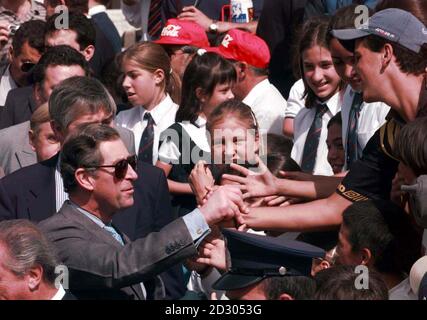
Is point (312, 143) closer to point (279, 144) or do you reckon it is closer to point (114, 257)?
point (279, 144)

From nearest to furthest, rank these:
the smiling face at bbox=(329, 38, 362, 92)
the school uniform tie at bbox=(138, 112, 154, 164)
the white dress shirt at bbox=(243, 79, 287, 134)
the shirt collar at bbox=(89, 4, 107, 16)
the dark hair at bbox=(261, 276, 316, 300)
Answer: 1. the dark hair at bbox=(261, 276, 316, 300)
2. the smiling face at bbox=(329, 38, 362, 92)
3. the school uniform tie at bbox=(138, 112, 154, 164)
4. the white dress shirt at bbox=(243, 79, 287, 134)
5. the shirt collar at bbox=(89, 4, 107, 16)

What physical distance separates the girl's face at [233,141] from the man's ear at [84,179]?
3.22 feet

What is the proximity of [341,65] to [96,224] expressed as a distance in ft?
5.12

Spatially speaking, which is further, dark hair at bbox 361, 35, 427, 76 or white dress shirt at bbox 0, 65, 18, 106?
white dress shirt at bbox 0, 65, 18, 106

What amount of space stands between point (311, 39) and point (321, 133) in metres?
0.55

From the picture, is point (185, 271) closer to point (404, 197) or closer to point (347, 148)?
point (347, 148)

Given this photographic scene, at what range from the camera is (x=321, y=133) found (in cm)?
774

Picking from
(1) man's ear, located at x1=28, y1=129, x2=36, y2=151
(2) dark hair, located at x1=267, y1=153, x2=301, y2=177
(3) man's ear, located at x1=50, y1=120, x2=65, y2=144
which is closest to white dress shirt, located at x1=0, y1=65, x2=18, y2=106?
(1) man's ear, located at x1=28, y1=129, x2=36, y2=151

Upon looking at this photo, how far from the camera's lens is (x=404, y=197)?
596 centimetres

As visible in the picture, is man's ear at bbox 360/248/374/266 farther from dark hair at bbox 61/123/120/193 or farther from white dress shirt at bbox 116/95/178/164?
white dress shirt at bbox 116/95/178/164

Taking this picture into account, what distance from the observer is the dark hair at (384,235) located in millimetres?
5699

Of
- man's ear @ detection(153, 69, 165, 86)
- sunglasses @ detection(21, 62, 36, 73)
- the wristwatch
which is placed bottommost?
sunglasses @ detection(21, 62, 36, 73)

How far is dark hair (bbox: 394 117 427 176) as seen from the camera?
5.51 meters

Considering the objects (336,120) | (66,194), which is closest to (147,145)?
(336,120)
